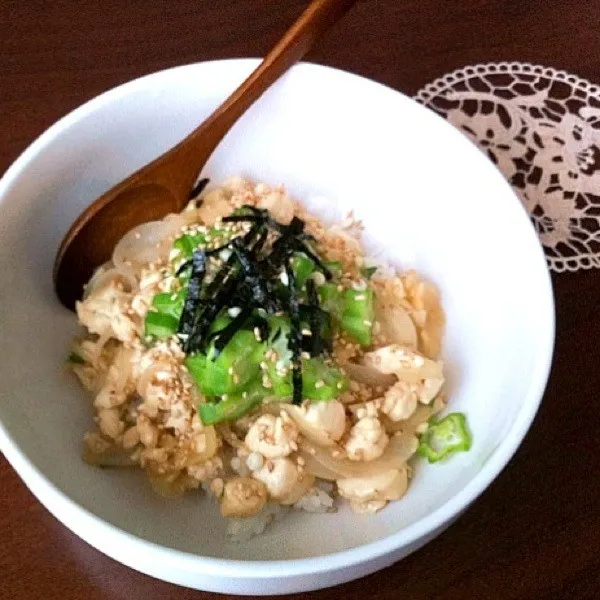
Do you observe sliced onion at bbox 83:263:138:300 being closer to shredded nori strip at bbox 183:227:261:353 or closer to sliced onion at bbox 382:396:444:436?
shredded nori strip at bbox 183:227:261:353

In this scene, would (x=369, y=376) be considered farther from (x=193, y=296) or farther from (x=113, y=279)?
(x=113, y=279)

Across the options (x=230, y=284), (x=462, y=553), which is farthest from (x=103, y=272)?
(x=462, y=553)

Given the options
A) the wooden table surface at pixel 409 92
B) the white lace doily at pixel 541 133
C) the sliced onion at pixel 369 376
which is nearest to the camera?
the wooden table surface at pixel 409 92

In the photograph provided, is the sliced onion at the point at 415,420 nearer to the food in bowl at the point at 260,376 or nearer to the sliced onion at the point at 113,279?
the food in bowl at the point at 260,376

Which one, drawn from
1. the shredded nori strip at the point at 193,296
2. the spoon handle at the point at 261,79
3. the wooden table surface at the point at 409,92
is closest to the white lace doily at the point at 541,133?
the wooden table surface at the point at 409,92

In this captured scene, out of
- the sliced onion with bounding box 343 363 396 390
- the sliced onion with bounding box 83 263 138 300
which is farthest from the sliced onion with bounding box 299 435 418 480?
the sliced onion with bounding box 83 263 138 300

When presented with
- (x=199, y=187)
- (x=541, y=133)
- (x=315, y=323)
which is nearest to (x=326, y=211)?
(x=199, y=187)
